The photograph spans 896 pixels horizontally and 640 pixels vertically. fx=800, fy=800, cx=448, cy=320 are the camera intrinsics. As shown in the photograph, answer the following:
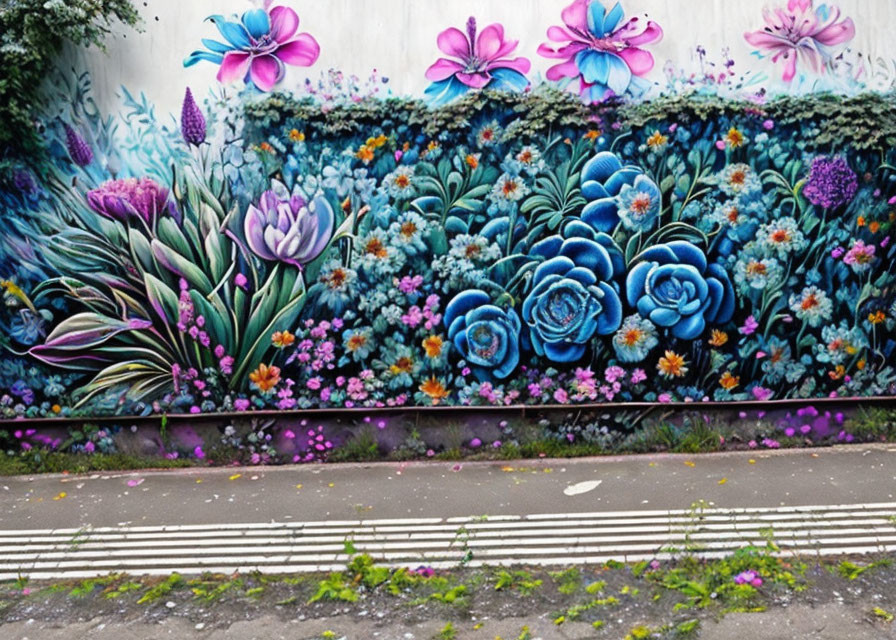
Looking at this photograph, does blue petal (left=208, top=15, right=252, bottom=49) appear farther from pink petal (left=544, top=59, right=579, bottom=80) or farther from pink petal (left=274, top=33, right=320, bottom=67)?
pink petal (left=544, top=59, right=579, bottom=80)

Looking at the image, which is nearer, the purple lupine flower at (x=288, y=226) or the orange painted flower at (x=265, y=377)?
the purple lupine flower at (x=288, y=226)

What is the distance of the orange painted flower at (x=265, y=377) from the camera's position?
5.40m

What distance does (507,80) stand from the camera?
5.22 m

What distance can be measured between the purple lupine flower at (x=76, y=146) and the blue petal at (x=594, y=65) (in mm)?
3271

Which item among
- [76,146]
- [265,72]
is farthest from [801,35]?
[76,146]

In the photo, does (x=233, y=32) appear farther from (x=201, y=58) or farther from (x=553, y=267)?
(x=553, y=267)

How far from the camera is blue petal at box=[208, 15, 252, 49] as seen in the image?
522 cm

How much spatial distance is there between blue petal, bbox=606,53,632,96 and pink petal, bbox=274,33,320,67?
1910 millimetres

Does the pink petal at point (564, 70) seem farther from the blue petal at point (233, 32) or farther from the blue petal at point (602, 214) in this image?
the blue petal at point (233, 32)

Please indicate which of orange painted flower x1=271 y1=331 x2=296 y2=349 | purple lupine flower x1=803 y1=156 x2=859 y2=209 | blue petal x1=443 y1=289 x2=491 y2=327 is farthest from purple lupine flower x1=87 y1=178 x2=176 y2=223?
purple lupine flower x1=803 y1=156 x2=859 y2=209

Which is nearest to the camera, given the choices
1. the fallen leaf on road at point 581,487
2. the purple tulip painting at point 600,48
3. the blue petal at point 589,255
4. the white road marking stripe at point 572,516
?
the white road marking stripe at point 572,516


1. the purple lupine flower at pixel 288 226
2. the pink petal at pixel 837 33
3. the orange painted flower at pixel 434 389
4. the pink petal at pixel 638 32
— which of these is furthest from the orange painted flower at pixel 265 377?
the pink petal at pixel 837 33

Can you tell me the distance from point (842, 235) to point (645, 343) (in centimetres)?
147

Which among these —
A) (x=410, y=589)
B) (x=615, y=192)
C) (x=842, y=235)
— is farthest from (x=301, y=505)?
(x=842, y=235)
